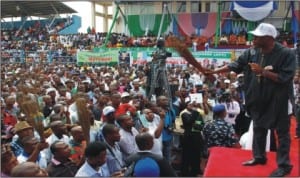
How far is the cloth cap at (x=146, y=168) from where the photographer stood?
3783 mm

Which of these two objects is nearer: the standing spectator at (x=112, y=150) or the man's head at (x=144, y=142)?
the man's head at (x=144, y=142)

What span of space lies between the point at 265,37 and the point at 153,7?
97.1 feet

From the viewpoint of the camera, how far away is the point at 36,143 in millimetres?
4156

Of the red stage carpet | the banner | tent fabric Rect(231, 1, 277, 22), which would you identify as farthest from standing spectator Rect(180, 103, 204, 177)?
tent fabric Rect(231, 1, 277, 22)

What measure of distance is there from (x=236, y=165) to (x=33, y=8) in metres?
24.7

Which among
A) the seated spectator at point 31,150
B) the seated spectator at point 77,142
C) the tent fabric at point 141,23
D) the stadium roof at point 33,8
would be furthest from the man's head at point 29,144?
the tent fabric at point 141,23

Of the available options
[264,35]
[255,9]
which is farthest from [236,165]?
[255,9]

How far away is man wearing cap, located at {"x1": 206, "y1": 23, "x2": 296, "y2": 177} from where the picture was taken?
3604mm

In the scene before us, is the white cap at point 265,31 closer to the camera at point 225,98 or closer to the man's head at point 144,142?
the man's head at point 144,142

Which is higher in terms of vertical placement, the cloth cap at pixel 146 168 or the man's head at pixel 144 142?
the man's head at pixel 144 142

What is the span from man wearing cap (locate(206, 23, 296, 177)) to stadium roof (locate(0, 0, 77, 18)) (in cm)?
2234

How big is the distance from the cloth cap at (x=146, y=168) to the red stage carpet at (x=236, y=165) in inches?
18.0

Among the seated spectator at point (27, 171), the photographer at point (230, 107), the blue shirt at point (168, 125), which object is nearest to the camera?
the seated spectator at point (27, 171)

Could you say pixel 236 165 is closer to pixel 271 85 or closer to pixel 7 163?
pixel 271 85
